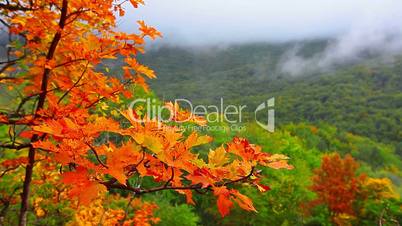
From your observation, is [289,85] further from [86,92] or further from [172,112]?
[172,112]

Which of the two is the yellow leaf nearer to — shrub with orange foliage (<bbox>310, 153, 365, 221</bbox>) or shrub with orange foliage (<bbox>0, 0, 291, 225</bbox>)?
shrub with orange foliage (<bbox>0, 0, 291, 225</bbox>)

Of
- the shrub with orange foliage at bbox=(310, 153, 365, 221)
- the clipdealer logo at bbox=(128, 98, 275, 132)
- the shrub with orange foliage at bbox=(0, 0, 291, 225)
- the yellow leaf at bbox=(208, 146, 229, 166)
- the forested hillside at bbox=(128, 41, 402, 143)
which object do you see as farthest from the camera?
the forested hillside at bbox=(128, 41, 402, 143)

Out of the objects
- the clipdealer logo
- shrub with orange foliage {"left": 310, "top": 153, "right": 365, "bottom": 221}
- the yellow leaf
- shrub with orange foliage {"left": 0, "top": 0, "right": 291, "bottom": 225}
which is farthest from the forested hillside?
the yellow leaf

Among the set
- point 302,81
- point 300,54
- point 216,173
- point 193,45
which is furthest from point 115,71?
point 193,45

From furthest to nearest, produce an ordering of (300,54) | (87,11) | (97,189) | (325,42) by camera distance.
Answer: (325,42) → (300,54) → (87,11) → (97,189)

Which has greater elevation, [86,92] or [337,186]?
[86,92]

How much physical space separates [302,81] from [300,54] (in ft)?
140

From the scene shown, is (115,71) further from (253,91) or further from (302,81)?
(302,81)

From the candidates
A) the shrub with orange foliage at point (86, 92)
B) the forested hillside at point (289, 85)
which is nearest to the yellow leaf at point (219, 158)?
the shrub with orange foliage at point (86, 92)

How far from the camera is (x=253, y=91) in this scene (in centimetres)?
12194

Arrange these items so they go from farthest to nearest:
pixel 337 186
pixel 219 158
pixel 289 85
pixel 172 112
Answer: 1. pixel 289 85
2. pixel 337 186
3. pixel 172 112
4. pixel 219 158

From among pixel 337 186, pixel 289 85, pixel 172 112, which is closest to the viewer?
pixel 172 112

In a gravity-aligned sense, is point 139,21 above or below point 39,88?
above

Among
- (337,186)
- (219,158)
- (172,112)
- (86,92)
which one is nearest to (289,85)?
(337,186)
